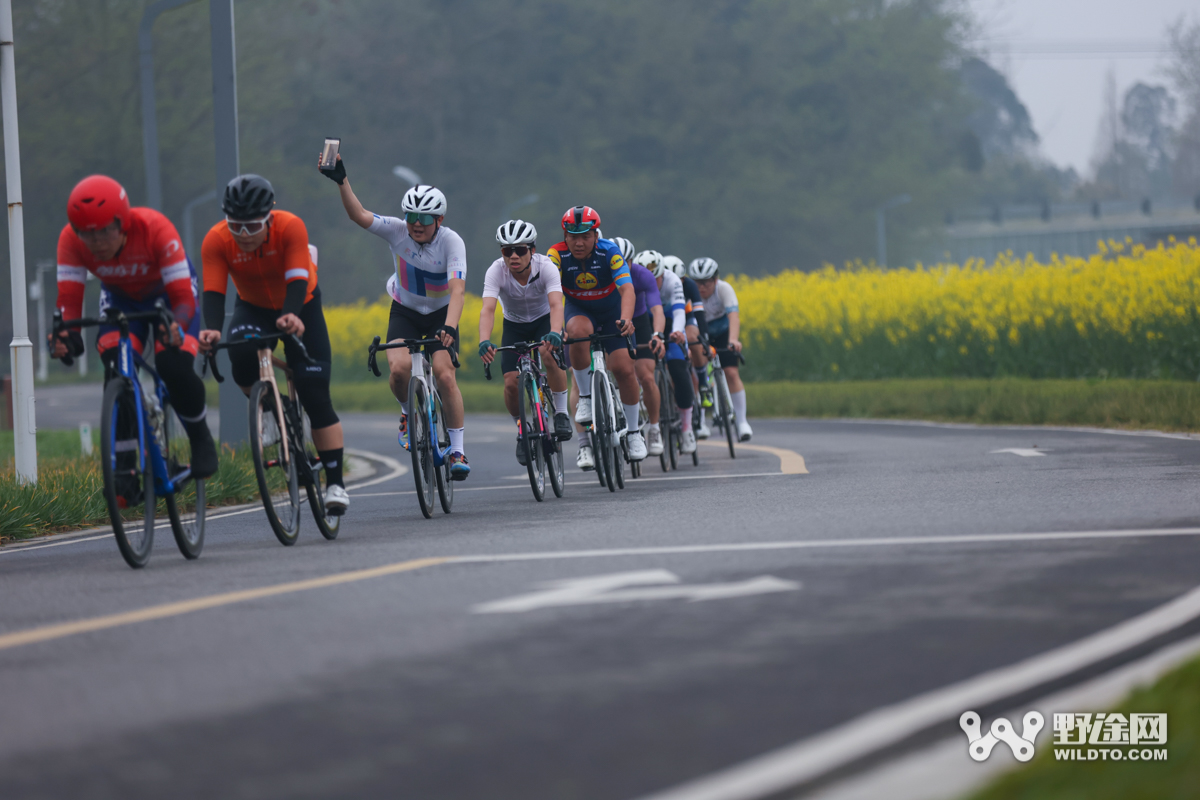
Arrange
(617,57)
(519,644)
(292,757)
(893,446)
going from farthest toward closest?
(617,57) → (893,446) → (519,644) → (292,757)

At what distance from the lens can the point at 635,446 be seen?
42.4ft

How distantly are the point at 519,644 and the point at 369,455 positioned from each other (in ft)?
47.7

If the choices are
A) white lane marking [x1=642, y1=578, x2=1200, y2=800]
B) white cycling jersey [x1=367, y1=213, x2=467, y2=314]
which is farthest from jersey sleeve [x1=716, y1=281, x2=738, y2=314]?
white lane marking [x1=642, y1=578, x2=1200, y2=800]

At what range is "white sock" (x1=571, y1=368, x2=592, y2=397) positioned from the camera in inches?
488

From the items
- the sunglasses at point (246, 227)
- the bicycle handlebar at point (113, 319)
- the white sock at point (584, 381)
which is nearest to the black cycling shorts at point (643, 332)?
the white sock at point (584, 381)

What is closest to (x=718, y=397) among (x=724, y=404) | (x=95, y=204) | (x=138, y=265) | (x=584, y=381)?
(x=724, y=404)

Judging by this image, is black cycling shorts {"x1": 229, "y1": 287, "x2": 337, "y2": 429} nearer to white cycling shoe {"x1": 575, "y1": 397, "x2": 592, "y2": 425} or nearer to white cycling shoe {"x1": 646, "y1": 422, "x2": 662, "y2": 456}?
white cycling shoe {"x1": 575, "y1": 397, "x2": 592, "y2": 425}

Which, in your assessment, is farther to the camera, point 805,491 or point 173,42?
point 173,42

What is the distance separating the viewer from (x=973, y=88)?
19762cm

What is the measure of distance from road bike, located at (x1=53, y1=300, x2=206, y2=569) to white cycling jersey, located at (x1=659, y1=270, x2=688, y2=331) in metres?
6.45

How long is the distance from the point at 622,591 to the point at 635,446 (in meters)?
6.49

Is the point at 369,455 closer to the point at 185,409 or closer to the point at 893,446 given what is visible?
the point at 893,446

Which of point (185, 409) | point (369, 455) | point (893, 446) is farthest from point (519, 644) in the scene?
point (369, 455)

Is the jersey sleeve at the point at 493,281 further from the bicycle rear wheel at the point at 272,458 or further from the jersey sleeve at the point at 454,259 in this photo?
the bicycle rear wheel at the point at 272,458
